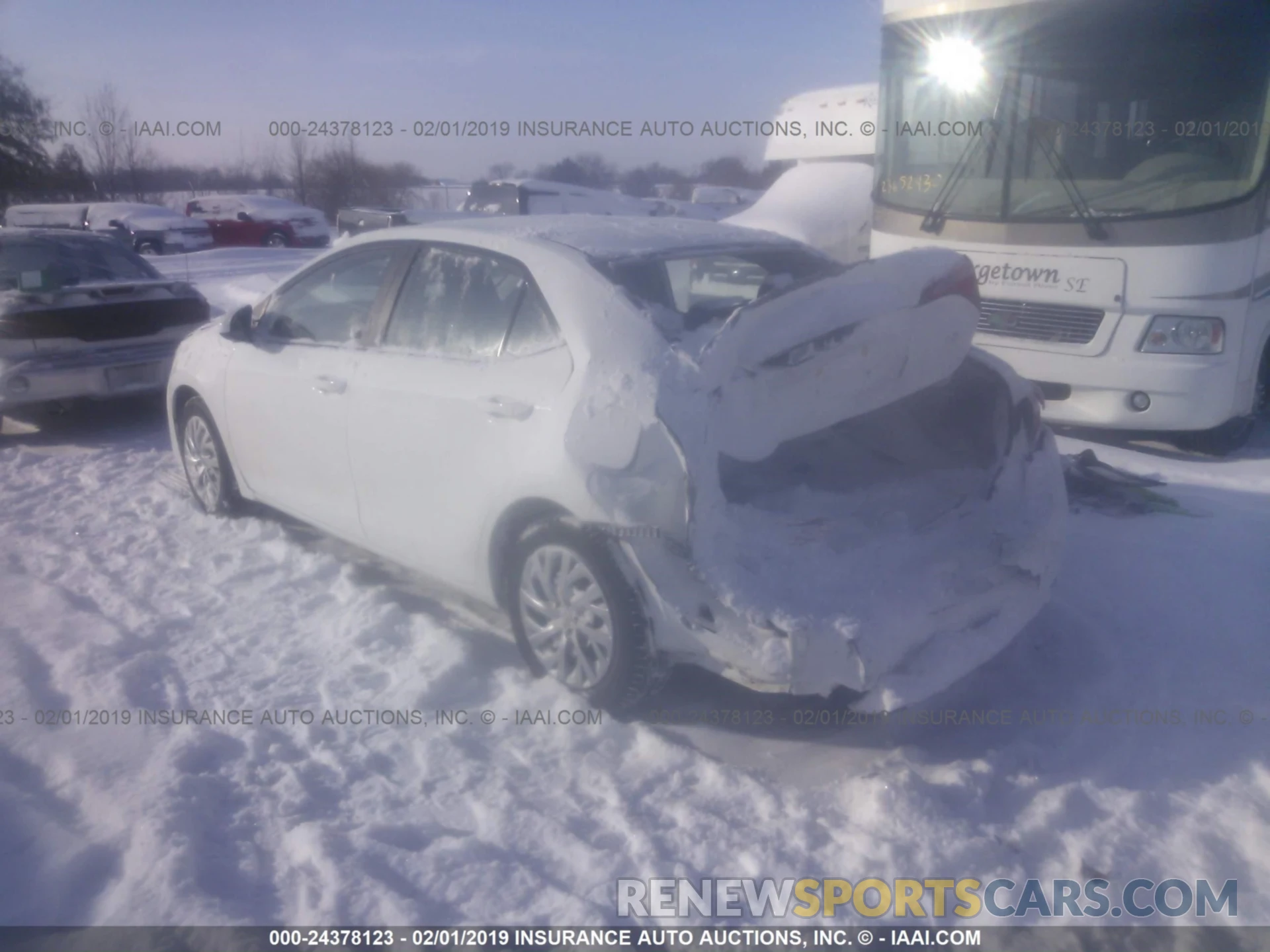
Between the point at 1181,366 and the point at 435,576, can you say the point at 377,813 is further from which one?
the point at 1181,366

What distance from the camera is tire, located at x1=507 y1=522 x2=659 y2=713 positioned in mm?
3238

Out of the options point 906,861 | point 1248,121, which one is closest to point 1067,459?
point 1248,121

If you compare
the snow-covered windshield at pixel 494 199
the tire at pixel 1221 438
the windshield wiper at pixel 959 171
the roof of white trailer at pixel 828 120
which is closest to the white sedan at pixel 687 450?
the windshield wiper at pixel 959 171

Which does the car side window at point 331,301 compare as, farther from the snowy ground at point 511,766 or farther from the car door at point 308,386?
the snowy ground at point 511,766

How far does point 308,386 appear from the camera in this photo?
4.47 m

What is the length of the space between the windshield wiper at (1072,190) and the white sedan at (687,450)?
3.01 metres

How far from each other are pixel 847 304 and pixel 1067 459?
3.39 metres

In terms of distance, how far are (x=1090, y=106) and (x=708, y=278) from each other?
3.64 meters

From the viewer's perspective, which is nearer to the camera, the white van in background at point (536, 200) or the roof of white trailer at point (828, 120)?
the roof of white trailer at point (828, 120)

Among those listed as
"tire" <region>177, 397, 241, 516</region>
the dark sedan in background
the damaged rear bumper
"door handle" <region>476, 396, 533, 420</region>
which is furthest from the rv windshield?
the dark sedan in background

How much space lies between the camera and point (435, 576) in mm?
4070

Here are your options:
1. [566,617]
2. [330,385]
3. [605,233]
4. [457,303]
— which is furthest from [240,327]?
[566,617]

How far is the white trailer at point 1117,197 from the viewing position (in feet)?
20.0

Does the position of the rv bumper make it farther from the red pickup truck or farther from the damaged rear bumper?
the red pickup truck
